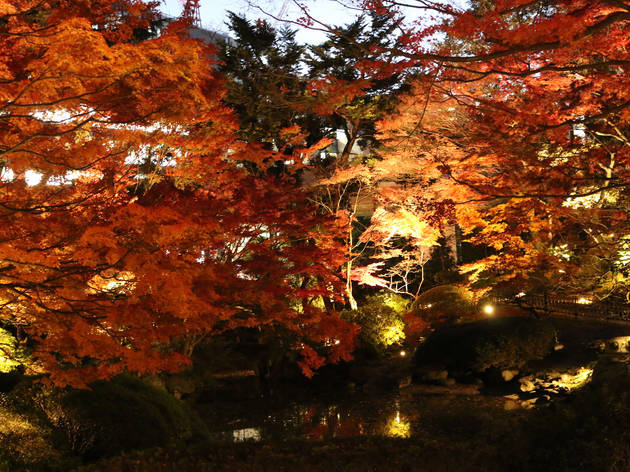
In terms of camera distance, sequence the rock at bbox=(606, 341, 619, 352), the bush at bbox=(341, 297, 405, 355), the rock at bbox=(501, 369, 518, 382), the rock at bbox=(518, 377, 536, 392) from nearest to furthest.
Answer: the rock at bbox=(518, 377, 536, 392) → the rock at bbox=(606, 341, 619, 352) → the rock at bbox=(501, 369, 518, 382) → the bush at bbox=(341, 297, 405, 355)

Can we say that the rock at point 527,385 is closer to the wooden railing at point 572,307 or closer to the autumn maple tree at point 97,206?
the wooden railing at point 572,307

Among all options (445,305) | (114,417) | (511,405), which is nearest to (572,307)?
(445,305)

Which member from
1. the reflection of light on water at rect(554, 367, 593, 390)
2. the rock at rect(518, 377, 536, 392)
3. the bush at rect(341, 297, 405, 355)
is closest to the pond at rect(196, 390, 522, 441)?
the rock at rect(518, 377, 536, 392)

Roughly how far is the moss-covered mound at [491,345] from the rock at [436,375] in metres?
0.22

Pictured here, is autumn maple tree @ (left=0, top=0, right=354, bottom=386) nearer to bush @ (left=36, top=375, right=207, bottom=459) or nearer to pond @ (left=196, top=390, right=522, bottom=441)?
bush @ (left=36, top=375, right=207, bottom=459)

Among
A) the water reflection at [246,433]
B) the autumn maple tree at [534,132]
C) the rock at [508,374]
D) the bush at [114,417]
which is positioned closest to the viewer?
the autumn maple tree at [534,132]

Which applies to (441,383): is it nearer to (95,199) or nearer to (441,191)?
(441,191)

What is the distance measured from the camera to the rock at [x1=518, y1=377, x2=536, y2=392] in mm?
12450

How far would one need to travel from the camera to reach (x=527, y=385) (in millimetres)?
12609

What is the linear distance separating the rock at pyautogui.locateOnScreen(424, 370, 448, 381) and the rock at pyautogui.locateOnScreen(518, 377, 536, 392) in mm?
1844

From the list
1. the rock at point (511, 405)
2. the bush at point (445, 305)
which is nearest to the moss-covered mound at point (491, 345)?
the rock at point (511, 405)

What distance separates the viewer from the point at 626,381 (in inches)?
216

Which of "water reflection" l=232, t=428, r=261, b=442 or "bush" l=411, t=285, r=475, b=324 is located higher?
"bush" l=411, t=285, r=475, b=324

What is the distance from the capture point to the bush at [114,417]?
23.6 feet
